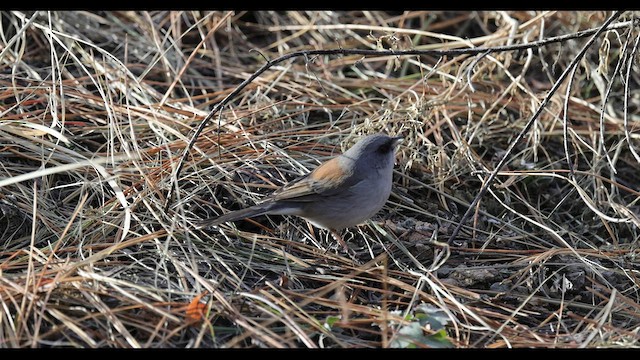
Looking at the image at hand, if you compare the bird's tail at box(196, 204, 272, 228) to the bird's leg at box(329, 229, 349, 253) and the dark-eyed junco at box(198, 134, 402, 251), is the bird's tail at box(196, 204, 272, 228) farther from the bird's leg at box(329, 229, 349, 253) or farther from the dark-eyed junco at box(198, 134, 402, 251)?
the bird's leg at box(329, 229, 349, 253)

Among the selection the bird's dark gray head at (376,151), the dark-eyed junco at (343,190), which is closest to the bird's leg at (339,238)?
the dark-eyed junco at (343,190)

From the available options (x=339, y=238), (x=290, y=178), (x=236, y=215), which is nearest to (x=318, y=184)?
(x=339, y=238)

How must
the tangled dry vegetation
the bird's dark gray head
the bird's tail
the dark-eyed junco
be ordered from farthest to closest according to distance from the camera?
the bird's dark gray head
the dark-eyed junco
the bird's tail
the tangled dry vegetation

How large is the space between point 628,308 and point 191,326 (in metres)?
1.97

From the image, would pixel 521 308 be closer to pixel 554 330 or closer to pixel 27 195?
pixel 554 330

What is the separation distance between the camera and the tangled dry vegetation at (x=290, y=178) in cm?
308

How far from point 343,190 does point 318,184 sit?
0.43 ft

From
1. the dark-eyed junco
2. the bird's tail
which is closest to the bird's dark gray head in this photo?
the dark-eyed junco

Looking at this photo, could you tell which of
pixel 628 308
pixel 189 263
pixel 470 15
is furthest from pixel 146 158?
pixel 470 15

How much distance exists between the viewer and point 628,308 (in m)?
3.46

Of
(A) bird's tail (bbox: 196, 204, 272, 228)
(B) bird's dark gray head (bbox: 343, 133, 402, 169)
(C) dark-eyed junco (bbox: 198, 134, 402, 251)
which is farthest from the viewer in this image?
(B) bird's dark gray head (bbox: 343, 133, 402, 169)

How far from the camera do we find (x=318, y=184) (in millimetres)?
3881

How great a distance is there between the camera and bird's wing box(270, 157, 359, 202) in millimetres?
3791

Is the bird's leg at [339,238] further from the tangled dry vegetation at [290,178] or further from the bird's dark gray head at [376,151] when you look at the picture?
the bird's dark gray head at [376,151]
